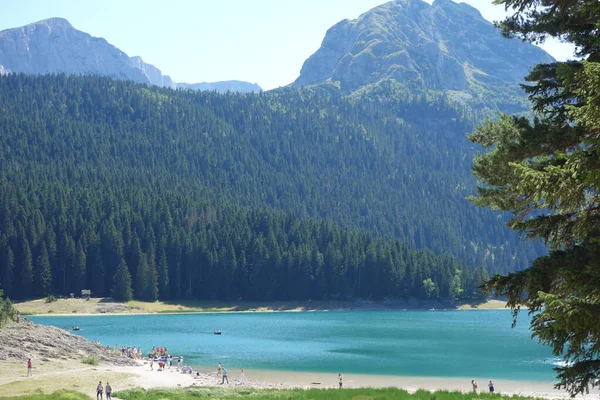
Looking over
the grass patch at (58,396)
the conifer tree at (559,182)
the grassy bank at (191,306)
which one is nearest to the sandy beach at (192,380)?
the grass patch at (58,396)

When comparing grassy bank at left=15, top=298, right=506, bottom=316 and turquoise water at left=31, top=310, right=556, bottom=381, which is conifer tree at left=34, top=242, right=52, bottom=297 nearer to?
grassy bank at left=15, top=298, right=506, bottom=316

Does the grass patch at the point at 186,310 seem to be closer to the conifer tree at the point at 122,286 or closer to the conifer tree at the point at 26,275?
the conifer tree at the point at 122,286

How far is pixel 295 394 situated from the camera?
1802 inches

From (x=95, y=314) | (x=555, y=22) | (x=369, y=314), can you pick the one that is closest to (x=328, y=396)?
(x=555, y=22)

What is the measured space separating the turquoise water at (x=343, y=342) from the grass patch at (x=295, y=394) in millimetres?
24187

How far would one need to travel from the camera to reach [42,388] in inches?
1889

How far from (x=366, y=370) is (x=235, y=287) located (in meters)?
113

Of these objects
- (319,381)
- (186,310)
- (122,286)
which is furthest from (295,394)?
(186,310)

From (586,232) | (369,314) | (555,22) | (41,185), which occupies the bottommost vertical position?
(369,314)

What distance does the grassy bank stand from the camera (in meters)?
150

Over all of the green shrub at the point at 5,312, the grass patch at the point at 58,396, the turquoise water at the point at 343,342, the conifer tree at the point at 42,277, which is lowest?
the turquoise water at the point at 343,342

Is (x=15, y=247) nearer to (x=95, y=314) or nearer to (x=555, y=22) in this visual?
(x=95, y=314)

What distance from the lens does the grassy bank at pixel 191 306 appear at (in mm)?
150375

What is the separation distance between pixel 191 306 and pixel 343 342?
7752 cm
